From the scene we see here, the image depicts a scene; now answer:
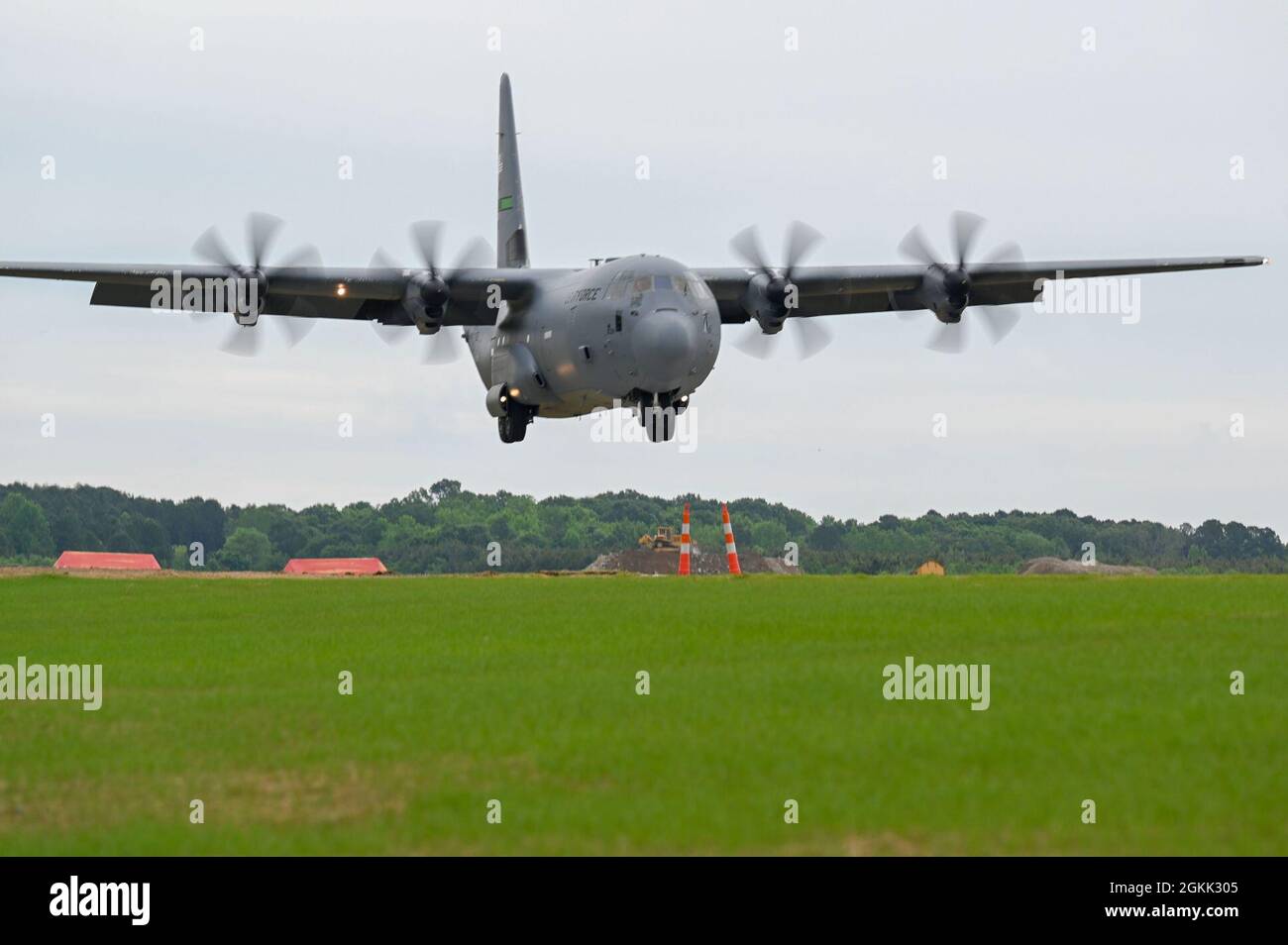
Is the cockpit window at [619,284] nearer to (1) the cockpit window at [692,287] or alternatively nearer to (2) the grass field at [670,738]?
(1) the cockpit window at [692,287]

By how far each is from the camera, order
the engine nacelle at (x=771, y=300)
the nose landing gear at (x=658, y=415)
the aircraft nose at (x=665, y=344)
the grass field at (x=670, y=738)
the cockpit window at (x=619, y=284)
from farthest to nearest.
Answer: the engine nacelle at (x=771, y=300) → the nose landing gear at (x=658, y=415) → the cockpit window at (x=619, y=284) → the aircraft nose at (x=665, y=344) → the grass field at (x=670, y=738)

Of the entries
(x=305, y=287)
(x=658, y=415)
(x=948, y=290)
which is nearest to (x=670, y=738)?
(x=658, y=415)

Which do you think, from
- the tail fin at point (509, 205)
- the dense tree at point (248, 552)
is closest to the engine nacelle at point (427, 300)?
the tail fin at point (509, 205)

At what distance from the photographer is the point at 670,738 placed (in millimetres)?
10406

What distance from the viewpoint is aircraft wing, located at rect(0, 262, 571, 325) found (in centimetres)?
3981

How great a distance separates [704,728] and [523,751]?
1.35 metres

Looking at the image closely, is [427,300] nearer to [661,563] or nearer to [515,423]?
[515,423]

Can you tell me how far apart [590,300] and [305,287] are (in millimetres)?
8118

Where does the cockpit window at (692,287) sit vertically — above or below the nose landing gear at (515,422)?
above

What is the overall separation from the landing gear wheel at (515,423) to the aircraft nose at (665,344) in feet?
29.6

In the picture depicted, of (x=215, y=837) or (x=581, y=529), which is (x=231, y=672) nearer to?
(x=215, y=837)

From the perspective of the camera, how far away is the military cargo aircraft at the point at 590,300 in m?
38.3

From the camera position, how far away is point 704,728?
1082 centimetres

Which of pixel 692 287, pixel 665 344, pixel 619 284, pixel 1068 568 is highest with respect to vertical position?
pixel 619 284
